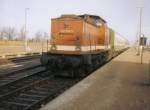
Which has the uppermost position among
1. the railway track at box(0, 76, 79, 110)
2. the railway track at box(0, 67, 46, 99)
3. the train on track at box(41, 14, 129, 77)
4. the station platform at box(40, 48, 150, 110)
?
the train on track at box(41, 14, 129, 77)

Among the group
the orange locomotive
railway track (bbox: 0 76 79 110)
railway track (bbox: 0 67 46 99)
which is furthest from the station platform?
the orange locomotive

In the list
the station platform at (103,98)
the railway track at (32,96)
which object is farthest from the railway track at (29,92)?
the station platform at (103,98)

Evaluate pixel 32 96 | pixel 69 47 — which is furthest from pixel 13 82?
pixel 69 47

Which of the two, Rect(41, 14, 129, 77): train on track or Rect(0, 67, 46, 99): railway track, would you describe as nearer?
Rect(0, 67, 46, 99): railway track

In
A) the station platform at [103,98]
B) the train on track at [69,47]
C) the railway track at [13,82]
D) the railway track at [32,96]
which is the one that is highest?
the train on track at [69,47]

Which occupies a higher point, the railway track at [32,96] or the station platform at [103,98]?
the station platform at [103,98]

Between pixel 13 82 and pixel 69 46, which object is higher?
pixel 69 46

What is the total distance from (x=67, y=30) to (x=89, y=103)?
324 inches

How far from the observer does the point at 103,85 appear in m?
11.6

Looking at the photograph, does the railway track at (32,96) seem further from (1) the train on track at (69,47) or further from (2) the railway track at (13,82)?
(1) the train on track at (69,47)

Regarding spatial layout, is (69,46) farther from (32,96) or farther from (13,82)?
(32,96)

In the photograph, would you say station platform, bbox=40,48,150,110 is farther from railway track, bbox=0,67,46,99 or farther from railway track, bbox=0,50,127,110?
railway track, bbox=0,67,46,99

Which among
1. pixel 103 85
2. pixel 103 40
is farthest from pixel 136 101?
pixel 103 40

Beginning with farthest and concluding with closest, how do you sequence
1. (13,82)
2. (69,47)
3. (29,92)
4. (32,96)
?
(69,47) → (13,82) → (29,92) → (32,96)
